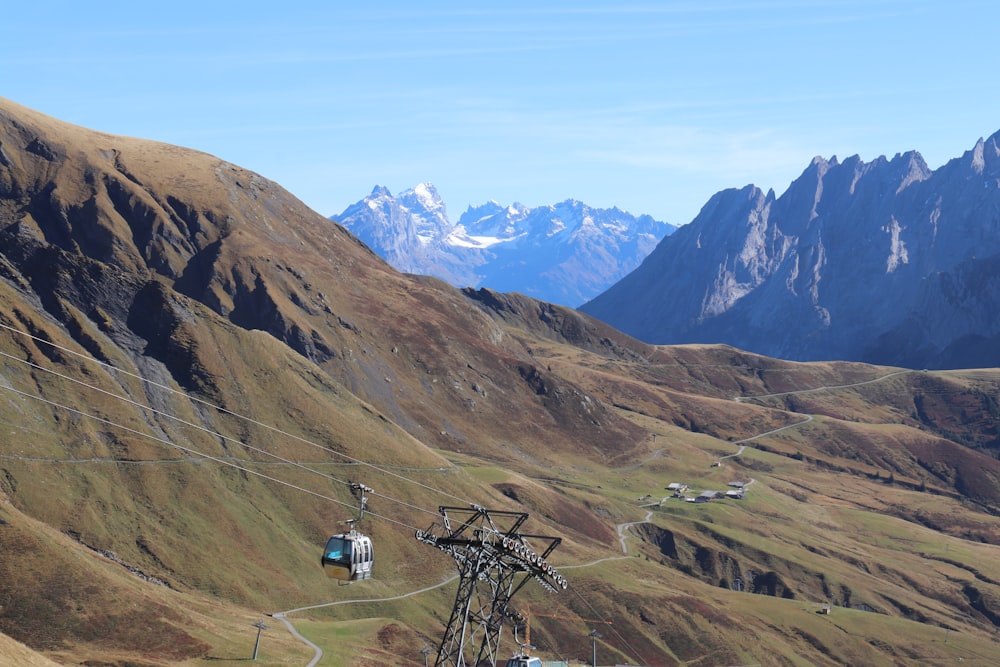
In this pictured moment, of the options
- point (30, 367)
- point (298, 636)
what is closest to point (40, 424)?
point (30, 367)

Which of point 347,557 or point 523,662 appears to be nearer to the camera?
point 347,557

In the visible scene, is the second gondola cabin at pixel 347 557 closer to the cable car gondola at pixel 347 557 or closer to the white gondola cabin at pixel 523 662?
the cable car gondola at pixel 347 557

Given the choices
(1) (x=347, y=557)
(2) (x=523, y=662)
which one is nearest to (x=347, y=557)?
(1) (x=347, y=557)

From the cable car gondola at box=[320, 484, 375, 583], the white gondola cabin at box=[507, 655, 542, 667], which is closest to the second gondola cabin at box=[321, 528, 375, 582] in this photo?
the cable car gondola at box=[320, 484, 375, 583]

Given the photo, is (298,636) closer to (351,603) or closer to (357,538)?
(351,603)

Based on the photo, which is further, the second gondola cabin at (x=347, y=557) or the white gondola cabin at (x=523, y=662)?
the white gondola cabin at (x=523, y=662)

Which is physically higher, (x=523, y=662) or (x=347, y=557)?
(x=347, y=557)

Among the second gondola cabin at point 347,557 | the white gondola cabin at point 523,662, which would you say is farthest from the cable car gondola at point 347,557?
the white gondola cabin at point 523,662

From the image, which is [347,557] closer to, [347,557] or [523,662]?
[347,557]
